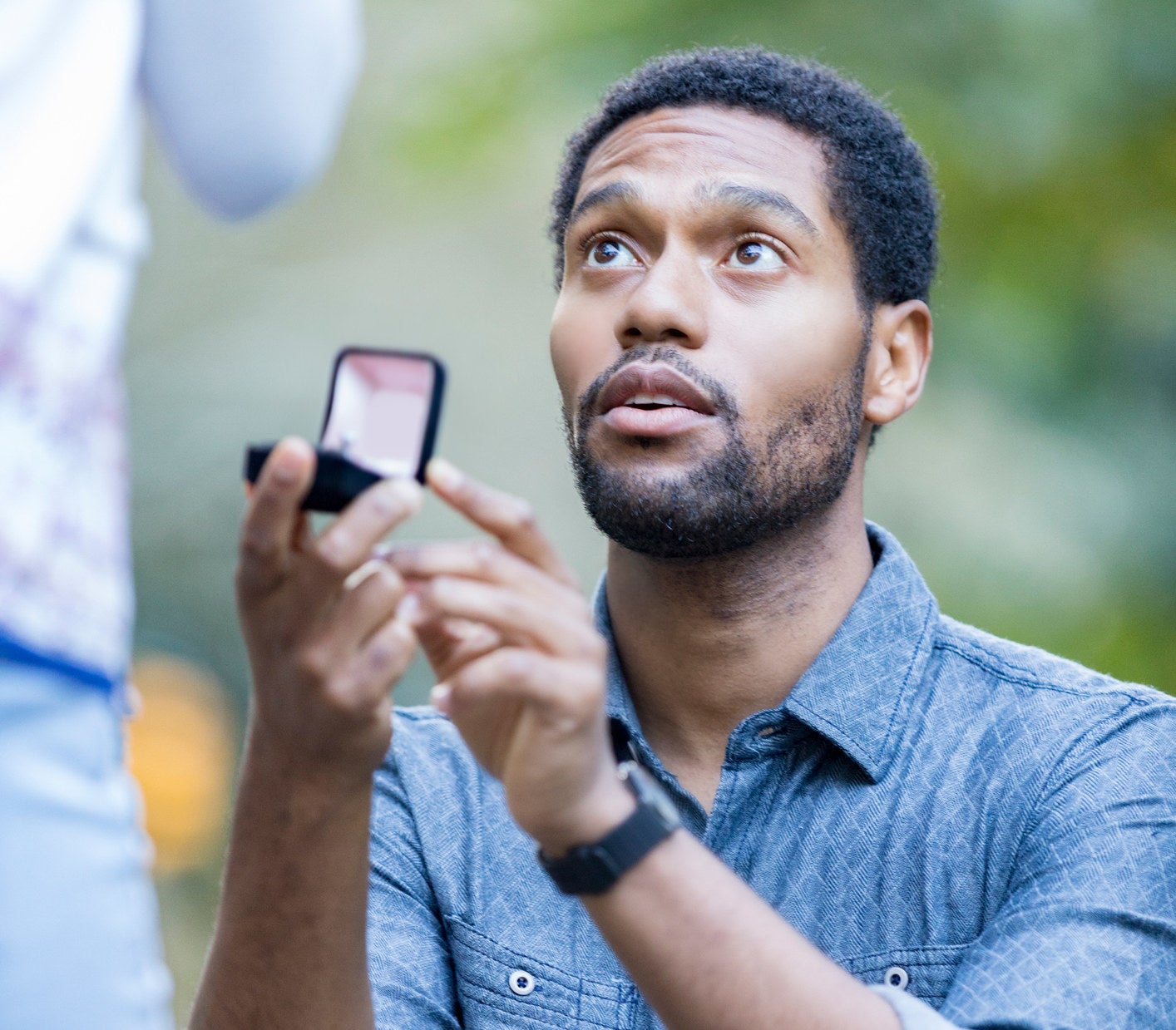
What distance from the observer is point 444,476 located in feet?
5.03

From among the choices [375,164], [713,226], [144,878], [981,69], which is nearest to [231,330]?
[375,164]

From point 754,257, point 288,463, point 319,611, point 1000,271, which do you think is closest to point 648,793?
point 319,611

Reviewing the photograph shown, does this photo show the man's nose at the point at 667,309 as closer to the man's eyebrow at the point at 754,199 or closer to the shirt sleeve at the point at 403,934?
the man's eyebrow at the point at 754,199

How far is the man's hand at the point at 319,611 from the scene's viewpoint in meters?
1.46

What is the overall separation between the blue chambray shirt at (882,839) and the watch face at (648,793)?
1.90 ft

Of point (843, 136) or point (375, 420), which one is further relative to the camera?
point (843, 136)

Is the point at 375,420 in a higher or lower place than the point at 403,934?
higher

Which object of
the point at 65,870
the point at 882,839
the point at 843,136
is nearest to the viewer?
the point at 65,870

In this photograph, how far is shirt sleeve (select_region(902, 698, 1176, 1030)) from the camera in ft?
6.39

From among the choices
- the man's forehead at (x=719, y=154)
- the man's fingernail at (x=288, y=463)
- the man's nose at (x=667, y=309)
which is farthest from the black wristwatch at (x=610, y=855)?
the man's forehead at (x=719, y=154)

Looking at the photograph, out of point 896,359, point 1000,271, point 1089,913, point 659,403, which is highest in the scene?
point 1000,271

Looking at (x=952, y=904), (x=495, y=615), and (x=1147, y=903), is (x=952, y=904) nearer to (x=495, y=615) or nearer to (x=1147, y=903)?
(x=1147, y=903)

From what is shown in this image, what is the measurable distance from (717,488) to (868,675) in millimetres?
387

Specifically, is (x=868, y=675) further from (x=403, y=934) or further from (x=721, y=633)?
(x=403, y=934)
